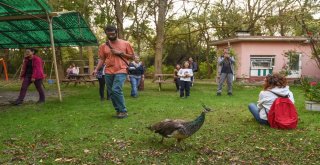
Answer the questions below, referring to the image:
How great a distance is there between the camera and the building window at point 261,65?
22.0m

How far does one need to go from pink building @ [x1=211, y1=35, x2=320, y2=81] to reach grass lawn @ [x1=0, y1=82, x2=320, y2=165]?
13.0m

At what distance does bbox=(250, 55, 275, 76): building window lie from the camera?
2205cm

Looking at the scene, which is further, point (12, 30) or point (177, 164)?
point (12, 30)

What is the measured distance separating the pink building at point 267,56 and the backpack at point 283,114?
588 inches

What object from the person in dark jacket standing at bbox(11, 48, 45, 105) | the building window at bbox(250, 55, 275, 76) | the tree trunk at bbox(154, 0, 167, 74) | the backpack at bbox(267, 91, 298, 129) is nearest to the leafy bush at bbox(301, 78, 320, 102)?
the backpack at bbox(267, 91, 298, 129)

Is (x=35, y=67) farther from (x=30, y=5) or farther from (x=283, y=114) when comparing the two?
(x=283, y=114)

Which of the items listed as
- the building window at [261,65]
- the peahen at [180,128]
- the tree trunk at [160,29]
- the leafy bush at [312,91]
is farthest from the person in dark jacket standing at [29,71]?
the building window at [261,65]

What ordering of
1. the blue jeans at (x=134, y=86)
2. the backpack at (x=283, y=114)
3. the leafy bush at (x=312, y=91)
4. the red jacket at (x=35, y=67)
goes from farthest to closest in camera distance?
the blue jeans at (x=134, y=86) → the red jacket at (x=35, y=67) → the leafy bush at (x=312, y=91) → the backpack at (x=283, y=114)

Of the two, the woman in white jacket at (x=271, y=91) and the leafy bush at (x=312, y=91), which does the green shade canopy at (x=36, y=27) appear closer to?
the woman in white jacket at (x=271, y=91)

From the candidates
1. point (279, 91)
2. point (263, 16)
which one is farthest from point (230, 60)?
point (263, 16)

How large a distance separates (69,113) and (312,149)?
235 inches

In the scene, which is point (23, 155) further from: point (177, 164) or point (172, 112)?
point (172, 112)

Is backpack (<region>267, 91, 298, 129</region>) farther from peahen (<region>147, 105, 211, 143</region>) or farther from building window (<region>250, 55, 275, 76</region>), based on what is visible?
building window (<region>250, 55, 275, 76</region>)

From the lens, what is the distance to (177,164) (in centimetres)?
480
